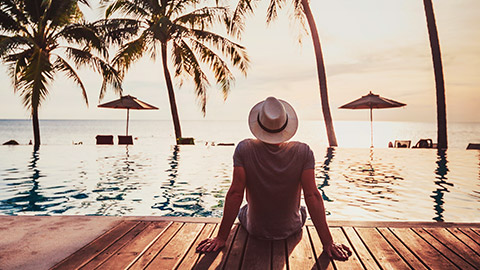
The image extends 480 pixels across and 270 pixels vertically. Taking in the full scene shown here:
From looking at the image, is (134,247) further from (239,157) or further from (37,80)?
(37,80)

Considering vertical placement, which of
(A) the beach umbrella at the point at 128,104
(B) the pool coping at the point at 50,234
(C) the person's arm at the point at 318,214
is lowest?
(B) the pool coping at the point at 50,234

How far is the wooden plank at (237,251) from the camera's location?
9.04ft

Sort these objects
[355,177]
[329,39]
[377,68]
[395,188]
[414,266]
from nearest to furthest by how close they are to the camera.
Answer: [414,266] < [395,188] < [355,177] < [329,39] < [377,68]

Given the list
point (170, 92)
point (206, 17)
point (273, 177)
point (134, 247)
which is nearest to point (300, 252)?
point (273, 177)

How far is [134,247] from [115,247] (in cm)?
16

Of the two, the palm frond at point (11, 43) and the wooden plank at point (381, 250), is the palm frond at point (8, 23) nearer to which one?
the palm frond at point (11, 43)

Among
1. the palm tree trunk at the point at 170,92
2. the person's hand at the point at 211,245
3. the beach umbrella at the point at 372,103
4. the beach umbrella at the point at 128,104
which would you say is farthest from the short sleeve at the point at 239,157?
the beach umbrella at the point at 128,104

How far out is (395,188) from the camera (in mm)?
7660

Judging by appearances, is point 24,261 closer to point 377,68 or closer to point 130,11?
point 130,11

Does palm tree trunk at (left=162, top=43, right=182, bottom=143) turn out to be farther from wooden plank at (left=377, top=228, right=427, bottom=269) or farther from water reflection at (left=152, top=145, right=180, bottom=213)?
wooden plank at (left=377, top=228, right=427, bottom=269)

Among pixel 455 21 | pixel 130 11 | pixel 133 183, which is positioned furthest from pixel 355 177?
pixel 130 11

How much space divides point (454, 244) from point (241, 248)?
1.82 metres

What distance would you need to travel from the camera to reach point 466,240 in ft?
10.9

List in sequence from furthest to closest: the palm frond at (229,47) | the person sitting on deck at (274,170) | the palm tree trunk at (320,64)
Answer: the palm frond at (229,47)
the palm tree trunk at (320,64)
the person sitting on deck at (274,170)
